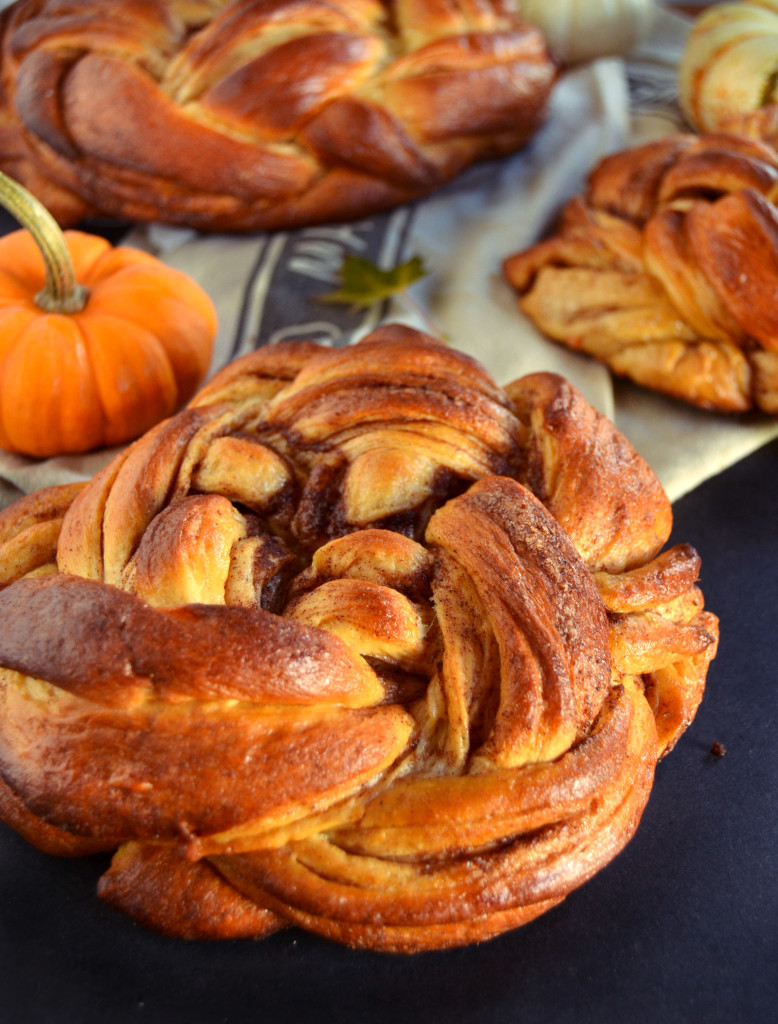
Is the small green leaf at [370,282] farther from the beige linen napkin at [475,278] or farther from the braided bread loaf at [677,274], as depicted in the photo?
the braided bread loaf at [677,274]

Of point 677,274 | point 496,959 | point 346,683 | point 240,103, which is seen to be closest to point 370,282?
point 240,103

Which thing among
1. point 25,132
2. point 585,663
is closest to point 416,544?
point 585,663

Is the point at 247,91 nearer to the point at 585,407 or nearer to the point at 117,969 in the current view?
the point at 585,407

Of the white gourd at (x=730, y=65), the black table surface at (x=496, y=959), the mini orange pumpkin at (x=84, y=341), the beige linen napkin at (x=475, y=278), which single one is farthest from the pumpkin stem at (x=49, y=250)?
the white gourd at (x=730, y=65)

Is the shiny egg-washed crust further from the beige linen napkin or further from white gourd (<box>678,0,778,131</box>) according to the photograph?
white gourd (<box>678,0,778,131</box>)

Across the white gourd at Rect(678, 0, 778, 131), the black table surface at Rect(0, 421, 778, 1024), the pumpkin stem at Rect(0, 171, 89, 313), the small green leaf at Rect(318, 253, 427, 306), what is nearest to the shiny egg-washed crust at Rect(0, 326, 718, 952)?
the black table surface at Rect(0, 421, 778, 1024)
